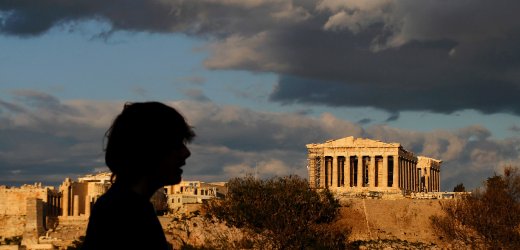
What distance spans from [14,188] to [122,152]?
297 ft

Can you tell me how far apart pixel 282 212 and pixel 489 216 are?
47.1 feet

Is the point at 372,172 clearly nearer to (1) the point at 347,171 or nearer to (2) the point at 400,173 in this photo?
(1) the point at 347,171

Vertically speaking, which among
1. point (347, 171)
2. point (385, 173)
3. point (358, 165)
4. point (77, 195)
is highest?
point (358, 165)

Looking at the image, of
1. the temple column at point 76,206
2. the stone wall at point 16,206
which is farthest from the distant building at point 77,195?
the stone wall at point 16,206

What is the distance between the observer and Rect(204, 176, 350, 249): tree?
70.5 m

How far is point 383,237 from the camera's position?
78812 mm

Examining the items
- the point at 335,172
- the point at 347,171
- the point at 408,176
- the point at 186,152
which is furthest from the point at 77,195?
the point at 186,152

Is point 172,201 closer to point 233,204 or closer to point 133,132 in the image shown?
point 233,204

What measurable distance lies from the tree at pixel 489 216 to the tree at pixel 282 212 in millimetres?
8282

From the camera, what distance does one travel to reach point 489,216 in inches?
2729

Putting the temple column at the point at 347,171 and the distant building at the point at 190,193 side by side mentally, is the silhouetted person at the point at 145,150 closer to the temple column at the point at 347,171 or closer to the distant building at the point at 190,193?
the distant building at the point at 190,193

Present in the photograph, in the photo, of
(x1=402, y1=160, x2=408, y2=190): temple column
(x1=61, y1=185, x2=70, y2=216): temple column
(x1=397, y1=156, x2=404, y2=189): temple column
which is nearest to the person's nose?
(x1=61, y1=185, x2=70, y2=216): temple column

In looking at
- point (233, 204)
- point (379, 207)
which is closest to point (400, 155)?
point (379, 207)

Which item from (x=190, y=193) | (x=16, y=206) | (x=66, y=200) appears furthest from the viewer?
(x=190, y=193)
